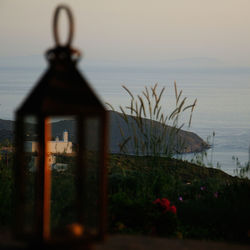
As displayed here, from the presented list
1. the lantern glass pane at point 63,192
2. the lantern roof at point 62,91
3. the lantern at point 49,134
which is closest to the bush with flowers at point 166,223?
the lantern glass pane at point 63,192

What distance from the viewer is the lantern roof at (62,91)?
9.89 feet

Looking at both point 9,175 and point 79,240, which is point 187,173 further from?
point 79,240

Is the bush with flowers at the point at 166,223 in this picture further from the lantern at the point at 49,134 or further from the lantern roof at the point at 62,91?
the lantern roof at the point at 62,91

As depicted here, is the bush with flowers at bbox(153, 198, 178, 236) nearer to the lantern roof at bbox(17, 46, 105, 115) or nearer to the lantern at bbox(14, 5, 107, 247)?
the lantern at bbox(14, 5, 107, 247)

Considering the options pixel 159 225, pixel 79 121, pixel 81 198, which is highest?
pixel 79 121

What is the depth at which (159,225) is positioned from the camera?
506cm

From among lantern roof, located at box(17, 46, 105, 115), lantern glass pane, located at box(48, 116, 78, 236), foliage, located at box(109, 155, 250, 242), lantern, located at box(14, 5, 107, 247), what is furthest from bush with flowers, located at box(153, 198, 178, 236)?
lantern roof, located at box(17, 46, 105, 115)

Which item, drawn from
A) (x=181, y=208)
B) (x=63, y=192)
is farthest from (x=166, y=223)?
(x=63, y=192)

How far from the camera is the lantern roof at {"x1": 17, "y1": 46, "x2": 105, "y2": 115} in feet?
9.89

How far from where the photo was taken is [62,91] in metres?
3.08

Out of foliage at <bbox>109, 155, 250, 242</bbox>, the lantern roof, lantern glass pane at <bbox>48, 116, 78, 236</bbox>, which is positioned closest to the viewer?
the lantern roof

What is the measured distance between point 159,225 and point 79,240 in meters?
2.05

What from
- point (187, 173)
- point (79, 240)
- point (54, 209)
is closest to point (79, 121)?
point (79, 240)

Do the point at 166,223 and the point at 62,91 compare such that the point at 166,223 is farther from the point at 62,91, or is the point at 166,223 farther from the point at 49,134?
the point at 62,91
